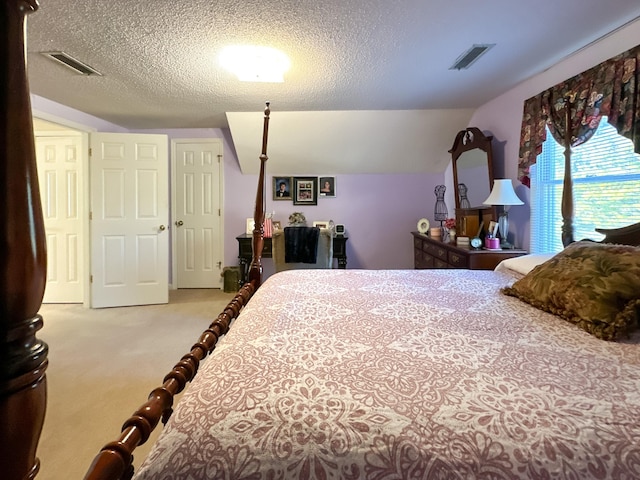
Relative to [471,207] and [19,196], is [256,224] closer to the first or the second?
[19,196]

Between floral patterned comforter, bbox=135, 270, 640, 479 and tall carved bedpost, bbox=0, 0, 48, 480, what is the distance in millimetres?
250

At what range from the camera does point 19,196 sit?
44 cm

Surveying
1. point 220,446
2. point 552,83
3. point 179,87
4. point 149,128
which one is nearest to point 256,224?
point 179,87

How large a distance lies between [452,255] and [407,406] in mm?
2732

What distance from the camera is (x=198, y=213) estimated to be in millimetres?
→ 4906

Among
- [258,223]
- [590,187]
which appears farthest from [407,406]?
[590,187]

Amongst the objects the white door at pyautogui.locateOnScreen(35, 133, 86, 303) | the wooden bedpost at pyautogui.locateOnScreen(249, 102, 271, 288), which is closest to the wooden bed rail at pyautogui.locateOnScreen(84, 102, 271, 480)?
the wooden bedpost at pyautogui.locateOnScreen(249, 102, 271, 288)

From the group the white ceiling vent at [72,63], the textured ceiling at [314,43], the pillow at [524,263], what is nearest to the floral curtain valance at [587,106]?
the textured ceiling at [314,43]

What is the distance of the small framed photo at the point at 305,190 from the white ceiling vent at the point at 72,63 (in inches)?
101

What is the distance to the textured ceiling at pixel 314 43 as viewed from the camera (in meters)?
1.92

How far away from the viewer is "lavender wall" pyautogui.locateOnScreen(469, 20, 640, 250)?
2.32 metres

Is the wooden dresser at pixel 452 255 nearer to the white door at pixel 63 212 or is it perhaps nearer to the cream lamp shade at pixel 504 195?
the cream lamp shade at pixel 504 195

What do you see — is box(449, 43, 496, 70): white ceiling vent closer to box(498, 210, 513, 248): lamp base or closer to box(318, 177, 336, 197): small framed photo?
box(498, 210, 513, 248): lamp base

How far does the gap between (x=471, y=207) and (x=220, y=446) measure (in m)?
3.63
